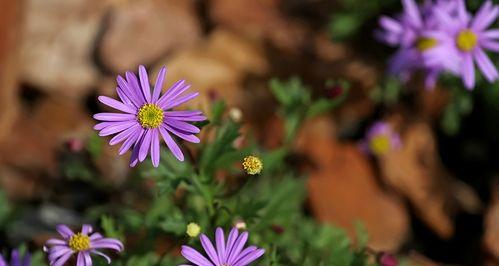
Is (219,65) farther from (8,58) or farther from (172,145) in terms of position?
(172,145)

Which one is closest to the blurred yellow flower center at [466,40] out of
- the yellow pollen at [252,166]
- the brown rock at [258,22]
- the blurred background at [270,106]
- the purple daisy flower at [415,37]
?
the purple daisy flower at [415,37]

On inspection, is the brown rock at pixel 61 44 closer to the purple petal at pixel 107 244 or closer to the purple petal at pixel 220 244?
the purple petal at pixel 107 244

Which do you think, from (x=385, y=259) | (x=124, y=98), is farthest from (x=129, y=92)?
(x=385, y=259)

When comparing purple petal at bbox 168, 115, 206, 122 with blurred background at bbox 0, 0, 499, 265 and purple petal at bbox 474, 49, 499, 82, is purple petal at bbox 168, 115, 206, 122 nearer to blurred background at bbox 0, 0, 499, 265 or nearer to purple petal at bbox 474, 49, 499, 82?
blurred background at bbox 0, 0, 499, 265

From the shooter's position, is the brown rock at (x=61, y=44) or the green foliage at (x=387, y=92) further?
the brown rock at (x=61, y=44)

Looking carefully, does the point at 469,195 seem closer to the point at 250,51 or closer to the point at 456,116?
the point at 456,116
